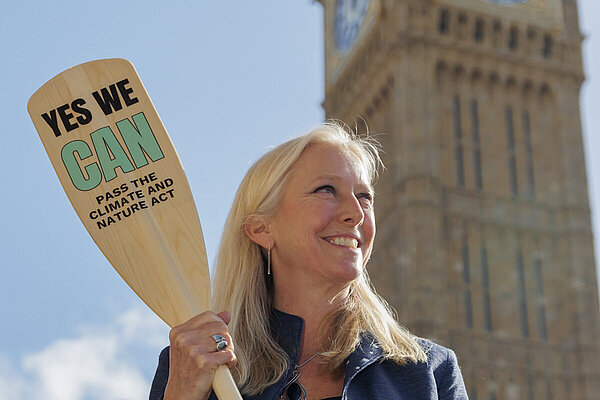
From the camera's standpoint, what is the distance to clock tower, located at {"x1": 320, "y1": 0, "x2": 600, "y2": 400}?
64.6 feet

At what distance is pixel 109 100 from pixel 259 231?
400 mm

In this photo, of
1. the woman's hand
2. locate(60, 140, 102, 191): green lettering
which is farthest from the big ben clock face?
the woman's hand

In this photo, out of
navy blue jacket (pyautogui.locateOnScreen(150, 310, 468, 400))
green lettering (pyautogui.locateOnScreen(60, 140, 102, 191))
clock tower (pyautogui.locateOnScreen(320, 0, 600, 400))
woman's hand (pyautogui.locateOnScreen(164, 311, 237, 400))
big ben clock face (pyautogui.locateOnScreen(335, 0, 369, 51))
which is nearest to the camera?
woman's hand (pyautogui.locateOnScreen(164, 311, 237, 400))

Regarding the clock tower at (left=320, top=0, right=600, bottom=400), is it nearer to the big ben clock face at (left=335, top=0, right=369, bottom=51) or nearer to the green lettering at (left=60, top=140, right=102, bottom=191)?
the big ben clock face at (left=335, top=0, right=369, bottom=51)

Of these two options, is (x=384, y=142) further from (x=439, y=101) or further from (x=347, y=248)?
(x=347, y=248)

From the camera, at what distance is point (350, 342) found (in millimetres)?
1848

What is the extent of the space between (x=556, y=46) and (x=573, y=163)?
2.82 metres

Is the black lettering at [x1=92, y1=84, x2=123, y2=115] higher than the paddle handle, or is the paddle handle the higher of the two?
the black lettering at [x1=92, y1=84, x2=123, y2=115]

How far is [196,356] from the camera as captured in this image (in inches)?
65.0

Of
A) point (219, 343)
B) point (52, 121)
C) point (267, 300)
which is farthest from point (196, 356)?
point (52, 121)

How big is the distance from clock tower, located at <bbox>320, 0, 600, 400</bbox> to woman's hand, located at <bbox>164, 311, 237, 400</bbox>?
17264 millimetres

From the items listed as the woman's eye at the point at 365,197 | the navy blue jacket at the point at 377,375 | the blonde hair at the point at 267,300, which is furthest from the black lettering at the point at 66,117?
the woman's eye at the point at 365,197

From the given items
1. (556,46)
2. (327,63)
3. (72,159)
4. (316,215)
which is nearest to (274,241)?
(316,215)

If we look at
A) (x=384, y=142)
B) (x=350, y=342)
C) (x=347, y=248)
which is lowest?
(x=384, y=142)
